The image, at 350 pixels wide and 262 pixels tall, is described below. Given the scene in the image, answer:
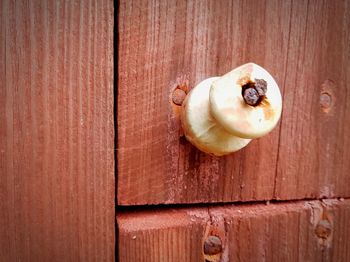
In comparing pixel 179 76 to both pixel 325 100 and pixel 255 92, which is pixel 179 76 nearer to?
pixel 255 92

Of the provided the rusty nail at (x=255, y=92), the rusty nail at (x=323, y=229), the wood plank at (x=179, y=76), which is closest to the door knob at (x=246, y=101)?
the rusty nail at (x=255, y=92)

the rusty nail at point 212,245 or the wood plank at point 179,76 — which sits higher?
the wood plank at point 179,76

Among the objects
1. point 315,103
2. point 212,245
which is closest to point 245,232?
point 212,245

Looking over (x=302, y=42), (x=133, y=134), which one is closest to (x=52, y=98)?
(x=133, y=134)

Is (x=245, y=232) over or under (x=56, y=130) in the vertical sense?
under

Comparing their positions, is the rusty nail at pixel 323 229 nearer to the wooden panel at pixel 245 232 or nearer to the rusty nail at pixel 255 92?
the wooden panel at pixel 245 232

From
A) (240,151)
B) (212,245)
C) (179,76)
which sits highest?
(179,76)

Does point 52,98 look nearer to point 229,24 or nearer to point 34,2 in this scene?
point 34,2
